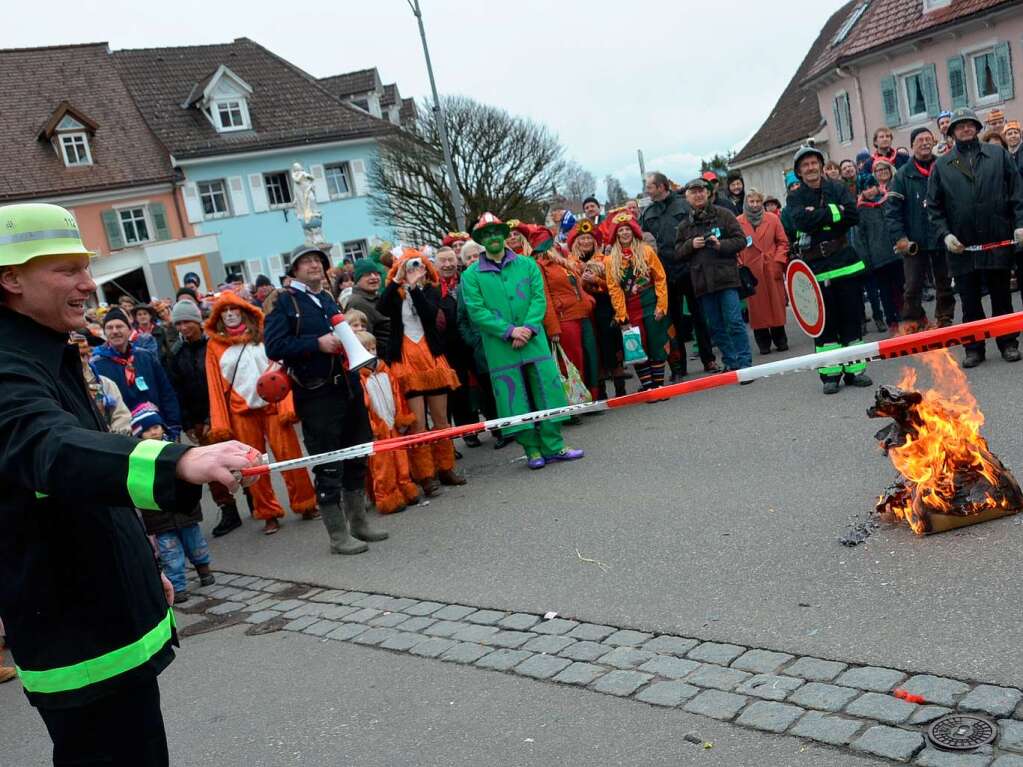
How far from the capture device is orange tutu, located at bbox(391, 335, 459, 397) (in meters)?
8.91

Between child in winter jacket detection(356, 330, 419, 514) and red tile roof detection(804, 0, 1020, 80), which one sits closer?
child in winter jacket detection(356, 330, 419, 514)

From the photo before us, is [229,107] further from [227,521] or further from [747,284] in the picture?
[227,521]

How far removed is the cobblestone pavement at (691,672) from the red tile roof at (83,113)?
3817 cm

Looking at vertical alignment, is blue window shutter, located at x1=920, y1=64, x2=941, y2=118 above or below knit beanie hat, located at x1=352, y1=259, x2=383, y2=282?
above

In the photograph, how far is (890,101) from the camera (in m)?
35.2

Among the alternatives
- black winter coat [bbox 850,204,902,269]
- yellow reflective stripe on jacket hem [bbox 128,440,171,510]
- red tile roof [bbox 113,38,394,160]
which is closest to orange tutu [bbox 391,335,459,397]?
black winter coat [bbox 850,204,902,269]

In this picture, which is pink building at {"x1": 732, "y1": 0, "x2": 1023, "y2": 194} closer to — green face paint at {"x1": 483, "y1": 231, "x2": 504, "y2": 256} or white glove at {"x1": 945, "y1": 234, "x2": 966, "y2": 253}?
white glove at {"x1": 945, "y1": 234, "x2": 966, "y2": 253}

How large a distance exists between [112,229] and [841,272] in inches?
1473

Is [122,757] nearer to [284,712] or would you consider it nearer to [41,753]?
[284,712]

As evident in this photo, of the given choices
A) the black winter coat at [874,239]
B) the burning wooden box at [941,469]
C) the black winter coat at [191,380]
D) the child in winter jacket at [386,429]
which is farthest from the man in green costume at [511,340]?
the black winter coat at [874,239]

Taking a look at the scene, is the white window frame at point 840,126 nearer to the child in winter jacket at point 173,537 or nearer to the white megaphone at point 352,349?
the white megaphone at point 352,349

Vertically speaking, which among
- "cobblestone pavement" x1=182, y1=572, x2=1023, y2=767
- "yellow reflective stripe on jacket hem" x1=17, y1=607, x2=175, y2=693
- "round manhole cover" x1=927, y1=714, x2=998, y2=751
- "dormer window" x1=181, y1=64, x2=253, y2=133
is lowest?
"cobblestone pavement" x1=182, y1=572, x2=1023, y2=767

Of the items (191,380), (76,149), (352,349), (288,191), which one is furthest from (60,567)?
(288,191)

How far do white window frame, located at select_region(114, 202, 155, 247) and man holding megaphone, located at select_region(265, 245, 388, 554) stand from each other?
36.5 meters
